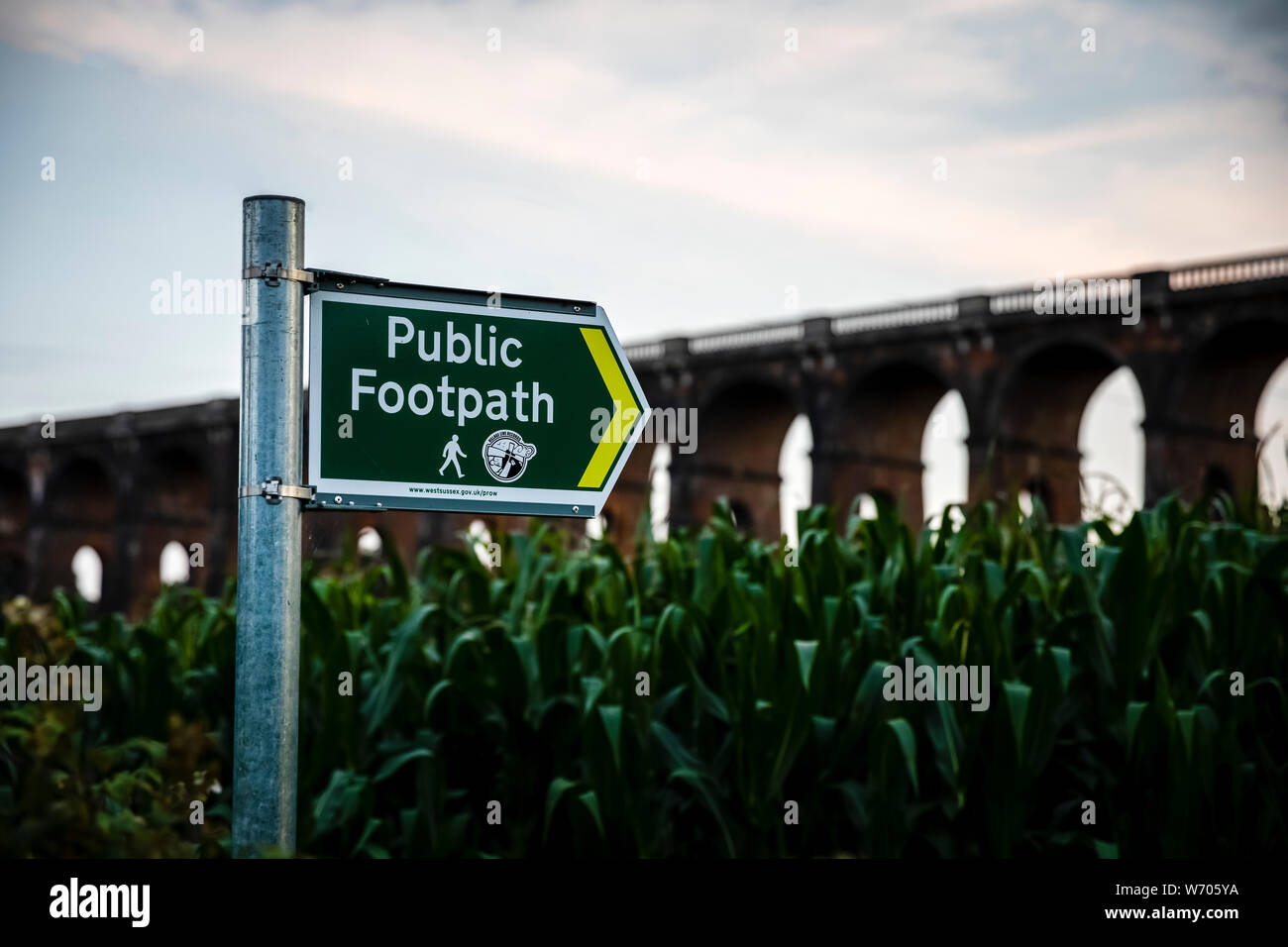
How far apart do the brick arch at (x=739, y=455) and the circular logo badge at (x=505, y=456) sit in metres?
32.1

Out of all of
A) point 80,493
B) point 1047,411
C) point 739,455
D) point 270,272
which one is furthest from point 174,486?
point 270,272

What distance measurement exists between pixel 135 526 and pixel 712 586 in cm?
4159

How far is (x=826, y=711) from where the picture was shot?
164 inches

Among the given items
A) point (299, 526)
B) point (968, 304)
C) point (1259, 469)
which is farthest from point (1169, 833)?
point (968, 304)

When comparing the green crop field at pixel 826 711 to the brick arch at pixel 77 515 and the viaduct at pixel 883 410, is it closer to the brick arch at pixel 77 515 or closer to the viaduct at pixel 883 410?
the viaduct at pixel 883 410

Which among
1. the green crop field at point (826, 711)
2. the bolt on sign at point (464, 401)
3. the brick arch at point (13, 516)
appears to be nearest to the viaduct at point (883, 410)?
the brick arch at point (13, 516)

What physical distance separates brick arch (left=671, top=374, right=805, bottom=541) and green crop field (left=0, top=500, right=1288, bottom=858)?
96.2ft

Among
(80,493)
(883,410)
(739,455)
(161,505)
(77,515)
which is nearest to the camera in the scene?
(883,410)

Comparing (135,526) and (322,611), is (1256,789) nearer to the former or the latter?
(322,611)

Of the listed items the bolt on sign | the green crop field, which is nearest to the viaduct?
the green crop field

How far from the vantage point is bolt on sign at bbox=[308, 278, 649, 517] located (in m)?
1.85

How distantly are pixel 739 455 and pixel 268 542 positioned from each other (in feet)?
113

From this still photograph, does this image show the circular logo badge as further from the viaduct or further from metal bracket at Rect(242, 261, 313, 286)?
the viaduct

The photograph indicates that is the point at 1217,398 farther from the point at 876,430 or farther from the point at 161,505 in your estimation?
the point at 161,505
